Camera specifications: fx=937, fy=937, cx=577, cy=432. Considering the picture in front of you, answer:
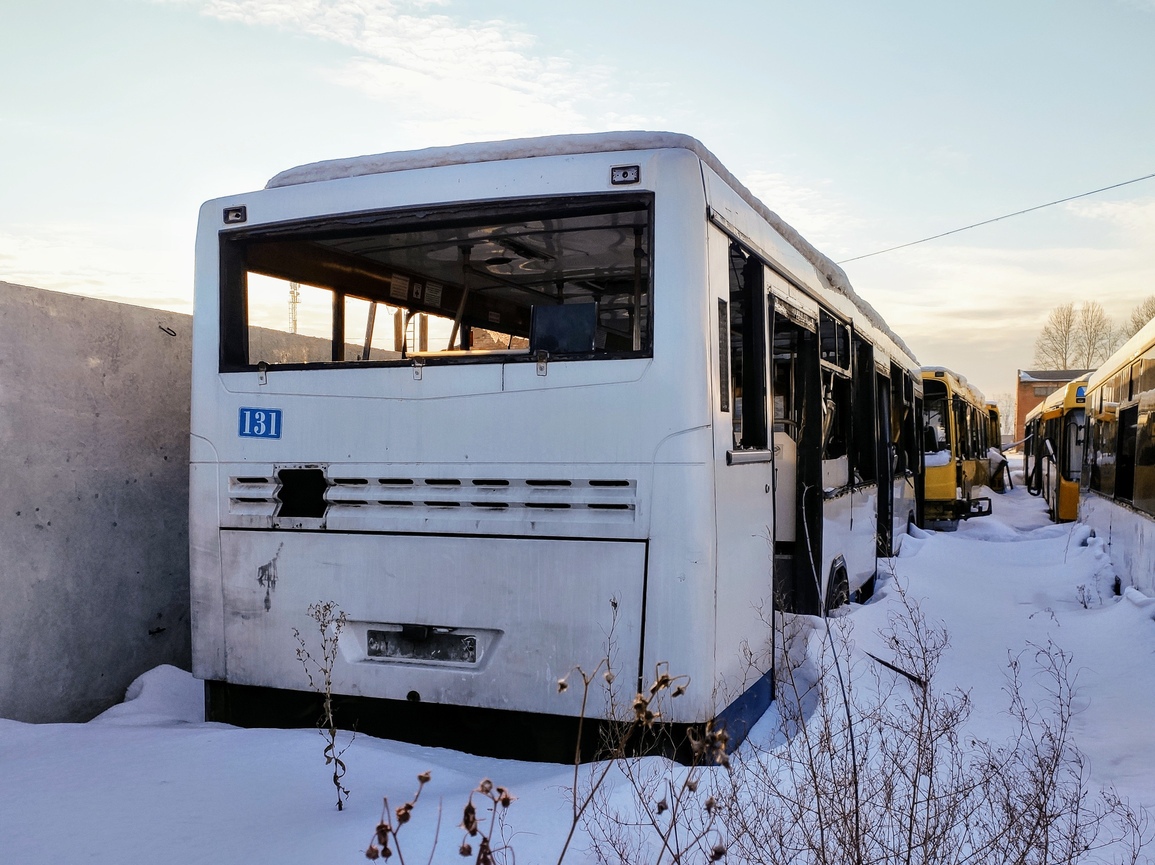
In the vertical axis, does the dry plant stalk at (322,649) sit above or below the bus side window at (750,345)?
below

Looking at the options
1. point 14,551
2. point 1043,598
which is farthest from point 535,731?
point 1043,598

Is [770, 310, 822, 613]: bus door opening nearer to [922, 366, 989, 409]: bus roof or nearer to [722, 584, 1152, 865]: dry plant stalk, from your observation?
[722, 584, 1152, 865]: dry plant stalk

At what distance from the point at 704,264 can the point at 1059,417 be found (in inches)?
789

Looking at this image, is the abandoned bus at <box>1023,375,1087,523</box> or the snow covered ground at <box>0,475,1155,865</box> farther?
the abandoned bus at <box>1023,375,1087,523</box>

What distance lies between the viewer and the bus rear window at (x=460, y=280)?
155 inches

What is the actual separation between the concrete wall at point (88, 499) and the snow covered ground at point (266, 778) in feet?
1.07

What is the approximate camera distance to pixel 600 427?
12.6 ft

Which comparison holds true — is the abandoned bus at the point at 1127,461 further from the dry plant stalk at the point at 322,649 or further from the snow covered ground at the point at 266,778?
the dry plant stalk at the point at 322,649

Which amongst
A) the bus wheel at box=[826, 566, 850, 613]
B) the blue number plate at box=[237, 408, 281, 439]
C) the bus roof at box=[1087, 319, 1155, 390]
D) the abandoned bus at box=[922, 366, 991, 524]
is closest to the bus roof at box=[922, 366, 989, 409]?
the abandoned bus at box=[922, 366, 991, 524]

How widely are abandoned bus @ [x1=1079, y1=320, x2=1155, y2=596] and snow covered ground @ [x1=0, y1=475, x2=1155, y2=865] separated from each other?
1.91 meters

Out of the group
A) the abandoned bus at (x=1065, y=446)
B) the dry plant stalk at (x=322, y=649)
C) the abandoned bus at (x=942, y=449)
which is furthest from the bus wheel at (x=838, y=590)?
the abandoned bus at (x=942, y=449)

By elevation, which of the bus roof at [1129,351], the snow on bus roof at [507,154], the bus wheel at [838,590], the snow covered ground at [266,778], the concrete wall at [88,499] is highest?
the snow on bus roof at [507,154]

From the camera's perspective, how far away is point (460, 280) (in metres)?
4.77

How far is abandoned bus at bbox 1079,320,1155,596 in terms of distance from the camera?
807 cm
